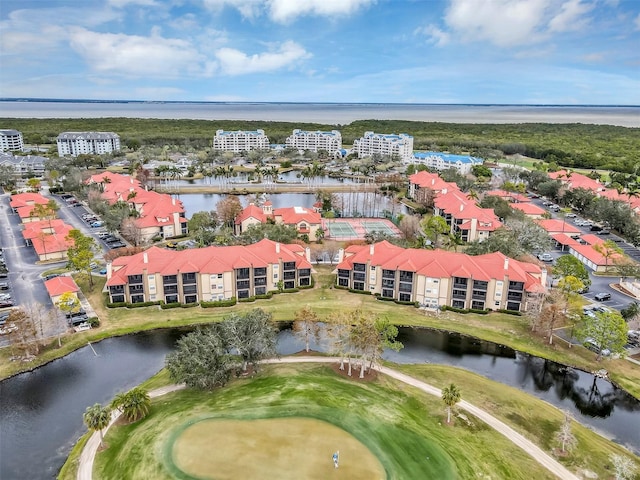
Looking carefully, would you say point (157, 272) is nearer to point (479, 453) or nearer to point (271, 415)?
point (271, 415)

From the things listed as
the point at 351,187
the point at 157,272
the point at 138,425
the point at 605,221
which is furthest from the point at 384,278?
the point at 351,187

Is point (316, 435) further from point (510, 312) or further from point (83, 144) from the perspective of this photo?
point (83, 144)

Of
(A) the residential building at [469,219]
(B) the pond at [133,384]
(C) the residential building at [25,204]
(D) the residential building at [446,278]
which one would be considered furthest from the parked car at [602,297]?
(C) the residential building at [25,204]

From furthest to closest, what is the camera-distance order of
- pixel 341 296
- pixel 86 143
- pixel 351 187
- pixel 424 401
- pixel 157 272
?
pixel 86 143
pixel 351 187
pixel 341 296
pixel 157 272
pixel 424 401

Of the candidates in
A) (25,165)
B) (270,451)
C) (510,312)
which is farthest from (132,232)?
(25,165)

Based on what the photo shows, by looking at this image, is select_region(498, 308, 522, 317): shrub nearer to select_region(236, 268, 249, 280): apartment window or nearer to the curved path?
the curved path

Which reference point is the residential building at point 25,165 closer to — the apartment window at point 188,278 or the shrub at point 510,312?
the apartment window at point 188,278

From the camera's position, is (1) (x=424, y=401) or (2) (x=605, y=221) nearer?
(1) (x=424, y=401)
